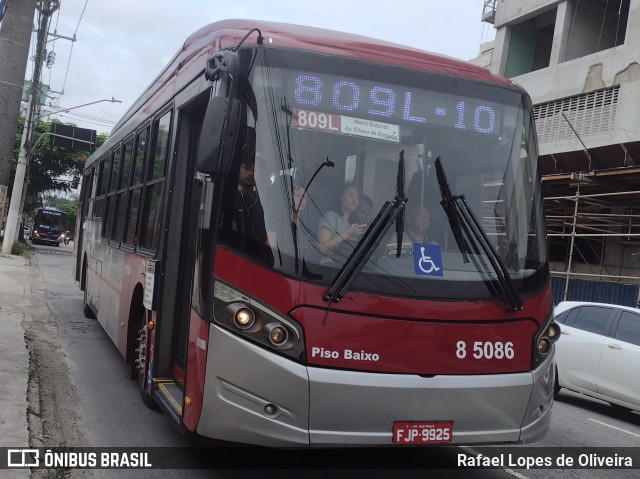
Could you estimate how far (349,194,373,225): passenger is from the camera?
14.4ft

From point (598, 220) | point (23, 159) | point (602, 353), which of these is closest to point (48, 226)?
point (23, 159)

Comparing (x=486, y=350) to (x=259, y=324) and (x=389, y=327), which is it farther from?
(x=259, y=324)

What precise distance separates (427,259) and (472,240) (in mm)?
347

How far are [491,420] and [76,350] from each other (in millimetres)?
6846

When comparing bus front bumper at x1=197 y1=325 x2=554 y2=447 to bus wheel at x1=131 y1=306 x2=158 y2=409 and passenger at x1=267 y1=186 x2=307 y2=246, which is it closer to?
passenger at x1=267 y1=186 x2=307 y2=246

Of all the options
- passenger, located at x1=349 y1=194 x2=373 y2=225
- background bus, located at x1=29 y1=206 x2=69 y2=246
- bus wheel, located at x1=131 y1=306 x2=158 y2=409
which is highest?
passenger, located at x1=349 y1=194 x2=373 y2=225

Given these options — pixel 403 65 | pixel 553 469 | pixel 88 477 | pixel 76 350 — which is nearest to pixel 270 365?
pixel 88 477

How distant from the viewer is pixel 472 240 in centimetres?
454

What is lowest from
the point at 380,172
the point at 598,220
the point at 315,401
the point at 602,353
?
the point at 602,353

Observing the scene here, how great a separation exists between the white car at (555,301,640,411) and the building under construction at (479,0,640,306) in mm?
5637

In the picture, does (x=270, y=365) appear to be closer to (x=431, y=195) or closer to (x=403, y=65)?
(x=431, y=195)

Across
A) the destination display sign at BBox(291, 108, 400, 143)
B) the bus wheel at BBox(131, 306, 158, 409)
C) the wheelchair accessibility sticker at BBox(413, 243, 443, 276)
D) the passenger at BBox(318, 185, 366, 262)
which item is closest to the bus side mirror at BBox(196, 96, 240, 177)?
the destination display sign at BBox(291, 108, 400, 143)

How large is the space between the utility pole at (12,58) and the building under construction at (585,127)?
11.9 m

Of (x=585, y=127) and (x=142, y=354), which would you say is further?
(x=585, y=127)
